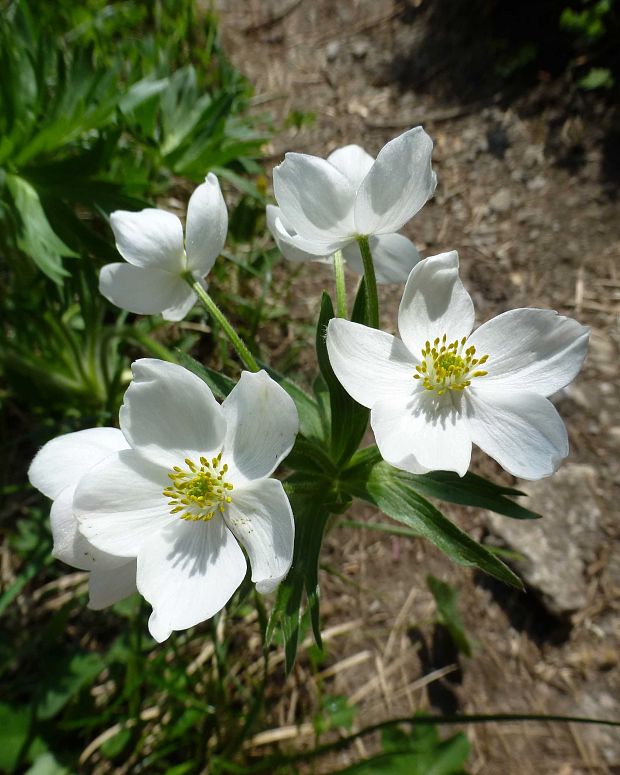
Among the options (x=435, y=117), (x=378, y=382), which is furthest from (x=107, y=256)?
(x=435, y=117)

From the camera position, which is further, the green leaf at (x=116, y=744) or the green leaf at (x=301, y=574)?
the green leaf at (x=116, y=744)

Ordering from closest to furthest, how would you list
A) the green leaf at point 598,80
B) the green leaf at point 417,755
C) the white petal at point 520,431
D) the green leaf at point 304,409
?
1. the white petal at point 520,431
2. the green leaf at point 304,409
3. the green leaf at point 417,755
4. the green leaf at point 598,80

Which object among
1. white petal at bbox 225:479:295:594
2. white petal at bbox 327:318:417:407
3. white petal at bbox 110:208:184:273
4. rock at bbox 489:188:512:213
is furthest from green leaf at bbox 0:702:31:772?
rock at bbox 489:188:512:213

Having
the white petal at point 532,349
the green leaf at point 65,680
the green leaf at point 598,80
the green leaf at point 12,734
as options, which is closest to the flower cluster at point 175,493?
the white petal at point 532,349

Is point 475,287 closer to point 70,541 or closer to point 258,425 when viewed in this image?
point 258,425

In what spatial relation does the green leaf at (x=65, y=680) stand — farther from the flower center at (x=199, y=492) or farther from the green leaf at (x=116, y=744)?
the flower center at (x=199, y=492)

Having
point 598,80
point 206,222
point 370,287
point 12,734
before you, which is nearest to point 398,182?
point 370,287

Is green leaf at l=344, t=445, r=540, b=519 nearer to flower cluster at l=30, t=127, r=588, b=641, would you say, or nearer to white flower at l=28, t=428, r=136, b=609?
flower cluster at l=30, t=127, r=588, b=641

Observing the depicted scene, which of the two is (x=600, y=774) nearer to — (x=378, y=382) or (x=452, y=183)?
(x=378, y=382)
